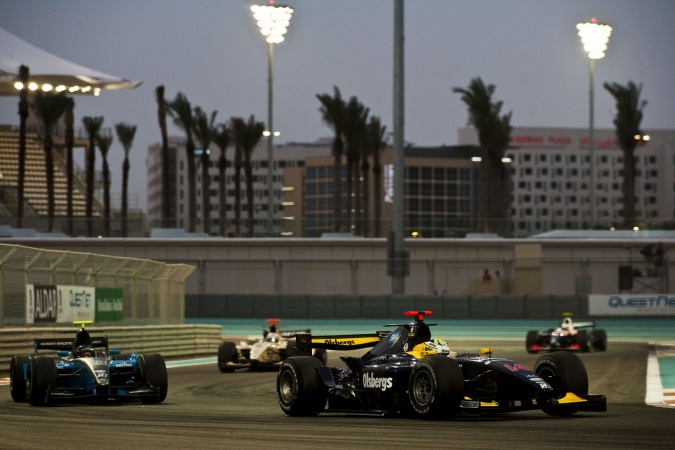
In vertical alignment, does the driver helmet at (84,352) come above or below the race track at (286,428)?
above

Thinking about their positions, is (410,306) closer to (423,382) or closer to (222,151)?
(423,382)

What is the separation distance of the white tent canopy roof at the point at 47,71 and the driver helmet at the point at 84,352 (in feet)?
199

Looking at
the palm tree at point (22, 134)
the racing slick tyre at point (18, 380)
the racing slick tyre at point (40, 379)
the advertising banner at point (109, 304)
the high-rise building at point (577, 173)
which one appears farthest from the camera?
the high-rise building at point (577, 173)

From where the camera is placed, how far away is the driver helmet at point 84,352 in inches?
642

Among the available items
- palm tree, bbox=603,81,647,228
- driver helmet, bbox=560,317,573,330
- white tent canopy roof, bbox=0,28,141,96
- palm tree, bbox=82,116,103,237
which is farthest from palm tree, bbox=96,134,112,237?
driver helmet, bbox=560,317,573,330

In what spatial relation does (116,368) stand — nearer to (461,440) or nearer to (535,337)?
(461,440)

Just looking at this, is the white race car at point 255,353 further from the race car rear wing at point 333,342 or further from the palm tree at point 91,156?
the palm tree at point 91,156

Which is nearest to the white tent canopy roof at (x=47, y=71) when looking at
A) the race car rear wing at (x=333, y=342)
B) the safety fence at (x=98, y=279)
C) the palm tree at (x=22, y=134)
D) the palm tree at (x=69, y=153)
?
the palm tree at (x=69, y=153)

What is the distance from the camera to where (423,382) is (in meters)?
12.7

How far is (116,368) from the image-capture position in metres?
16.2

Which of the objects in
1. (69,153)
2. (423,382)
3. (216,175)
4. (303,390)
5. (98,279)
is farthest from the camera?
(216,175)

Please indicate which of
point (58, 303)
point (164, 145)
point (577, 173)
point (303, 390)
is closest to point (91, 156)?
point (164, 145)

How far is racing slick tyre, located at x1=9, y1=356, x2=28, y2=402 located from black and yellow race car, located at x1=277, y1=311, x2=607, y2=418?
12.4ft

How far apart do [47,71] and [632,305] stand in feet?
147
